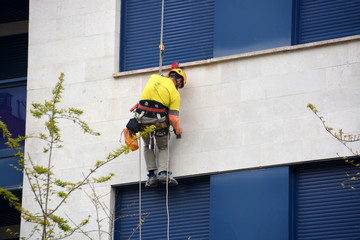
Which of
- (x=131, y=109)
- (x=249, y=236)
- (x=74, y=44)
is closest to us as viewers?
(x=249, y=236)

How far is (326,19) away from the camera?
67.2 ft

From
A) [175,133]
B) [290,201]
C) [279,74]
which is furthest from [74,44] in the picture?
[290,201]

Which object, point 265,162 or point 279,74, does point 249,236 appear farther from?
point 279,74

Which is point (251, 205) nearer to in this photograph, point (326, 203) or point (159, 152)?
point (326, 203)

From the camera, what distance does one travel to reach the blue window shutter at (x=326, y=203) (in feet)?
62.2

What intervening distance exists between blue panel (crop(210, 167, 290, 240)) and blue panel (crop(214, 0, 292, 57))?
104 inches

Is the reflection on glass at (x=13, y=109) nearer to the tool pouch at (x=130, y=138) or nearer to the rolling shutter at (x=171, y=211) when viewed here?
the rolling shutter at (x=171, y=211)

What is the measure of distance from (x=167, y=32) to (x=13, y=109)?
3972mm

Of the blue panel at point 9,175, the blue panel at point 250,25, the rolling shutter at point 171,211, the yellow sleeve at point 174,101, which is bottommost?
the rolling shutter at point 171,211

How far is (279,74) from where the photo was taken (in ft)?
66.0

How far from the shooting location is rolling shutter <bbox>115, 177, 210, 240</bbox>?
2019cm

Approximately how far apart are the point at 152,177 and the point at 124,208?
1108 mm

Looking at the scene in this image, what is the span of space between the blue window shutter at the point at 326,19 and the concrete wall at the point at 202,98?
580mm

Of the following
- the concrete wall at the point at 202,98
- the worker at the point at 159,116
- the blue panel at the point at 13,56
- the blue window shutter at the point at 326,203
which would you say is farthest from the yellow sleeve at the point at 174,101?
the blue panel at the point at 13,56
